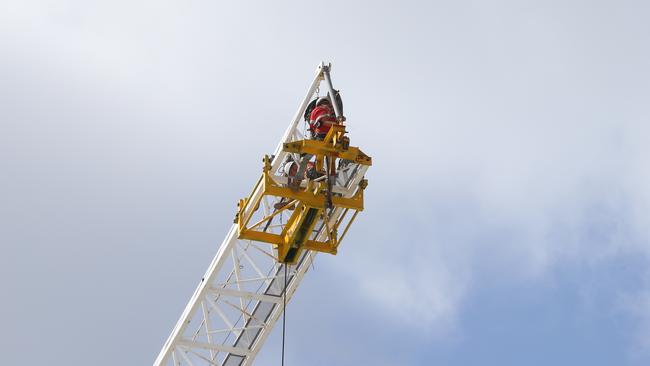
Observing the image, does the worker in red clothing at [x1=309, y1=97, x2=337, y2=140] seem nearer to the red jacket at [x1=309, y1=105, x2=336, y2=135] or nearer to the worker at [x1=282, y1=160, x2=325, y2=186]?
the red jacket at [x1=309, y1=105, x2=336, y2=135]

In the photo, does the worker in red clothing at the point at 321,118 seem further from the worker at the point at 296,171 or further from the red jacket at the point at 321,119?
the worker at the point at 296,171

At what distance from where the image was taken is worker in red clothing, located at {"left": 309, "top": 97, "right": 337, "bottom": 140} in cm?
5162

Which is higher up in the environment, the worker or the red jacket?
the red jacket

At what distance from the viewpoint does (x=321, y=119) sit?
170 ft

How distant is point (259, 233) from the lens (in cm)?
5219

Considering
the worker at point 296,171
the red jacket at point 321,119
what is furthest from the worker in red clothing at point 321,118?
the worker at point 296,171

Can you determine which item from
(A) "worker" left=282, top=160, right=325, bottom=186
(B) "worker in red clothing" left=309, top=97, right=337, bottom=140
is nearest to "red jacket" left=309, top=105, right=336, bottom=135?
(B) "worker in red clothing" left=309, top=97, right=337, bottom=140

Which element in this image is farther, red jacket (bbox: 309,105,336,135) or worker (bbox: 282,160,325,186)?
red jacket (bbox: 309,105,336,135)

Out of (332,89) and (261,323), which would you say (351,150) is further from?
(261,323)

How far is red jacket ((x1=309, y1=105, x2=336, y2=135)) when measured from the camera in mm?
51656

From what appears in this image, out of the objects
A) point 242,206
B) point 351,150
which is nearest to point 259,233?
point 242,206

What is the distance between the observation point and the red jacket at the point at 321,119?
2034 inches

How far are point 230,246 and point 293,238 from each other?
310 cm

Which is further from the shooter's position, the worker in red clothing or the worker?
the worker in red clothing
